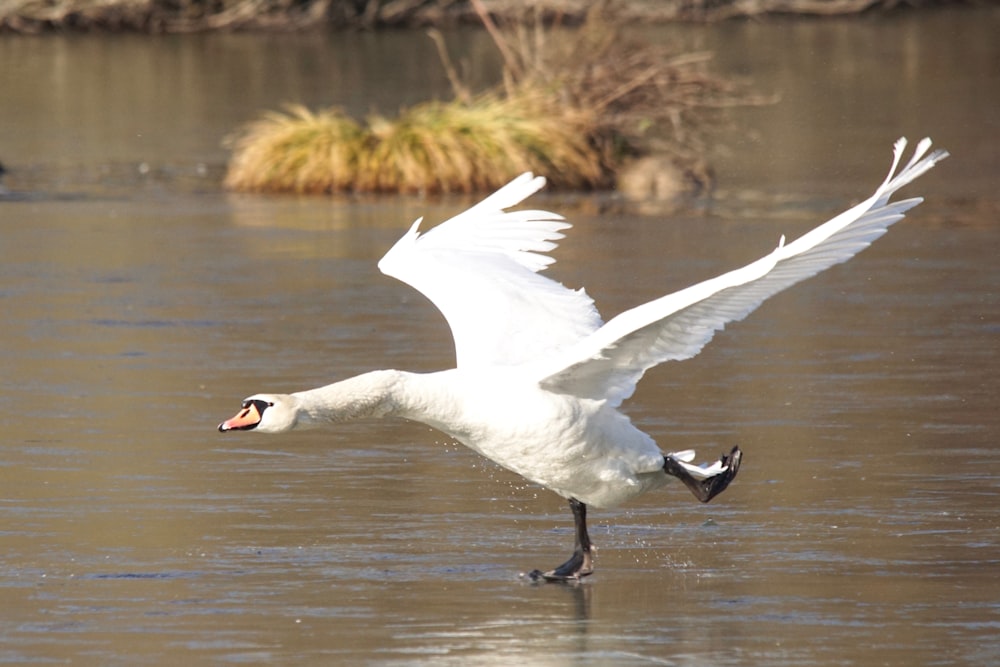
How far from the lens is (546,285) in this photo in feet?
29.5

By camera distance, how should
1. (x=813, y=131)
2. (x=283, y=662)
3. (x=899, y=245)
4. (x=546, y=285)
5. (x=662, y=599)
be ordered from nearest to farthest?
1. (x=283, y=662)
2. (x=662, y=599)
3. (x=546, y=285)
4. (x=899, y=245)
5. (x=813, y=131)

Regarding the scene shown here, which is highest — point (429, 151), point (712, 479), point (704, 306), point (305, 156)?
point (704, 306)

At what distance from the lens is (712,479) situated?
26.6 feet

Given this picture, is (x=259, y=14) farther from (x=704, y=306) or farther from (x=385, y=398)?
(x=385, y=398)

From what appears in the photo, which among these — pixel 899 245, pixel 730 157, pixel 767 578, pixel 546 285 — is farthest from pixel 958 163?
pixel 767 578

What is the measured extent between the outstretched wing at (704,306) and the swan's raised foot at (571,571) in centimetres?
57

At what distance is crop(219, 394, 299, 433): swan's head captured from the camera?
664cm

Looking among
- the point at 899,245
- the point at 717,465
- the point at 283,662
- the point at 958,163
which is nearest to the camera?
the point at 283,662

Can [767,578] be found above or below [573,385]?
below

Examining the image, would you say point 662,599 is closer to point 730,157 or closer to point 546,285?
point 546,285

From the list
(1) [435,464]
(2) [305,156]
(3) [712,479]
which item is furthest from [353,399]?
(2) [305,156]

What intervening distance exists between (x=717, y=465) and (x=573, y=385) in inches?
36.3

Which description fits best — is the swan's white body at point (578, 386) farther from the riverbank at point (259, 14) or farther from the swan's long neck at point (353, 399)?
the riverbank at point (259, 14)

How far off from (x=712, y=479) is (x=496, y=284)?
1.35 meters
